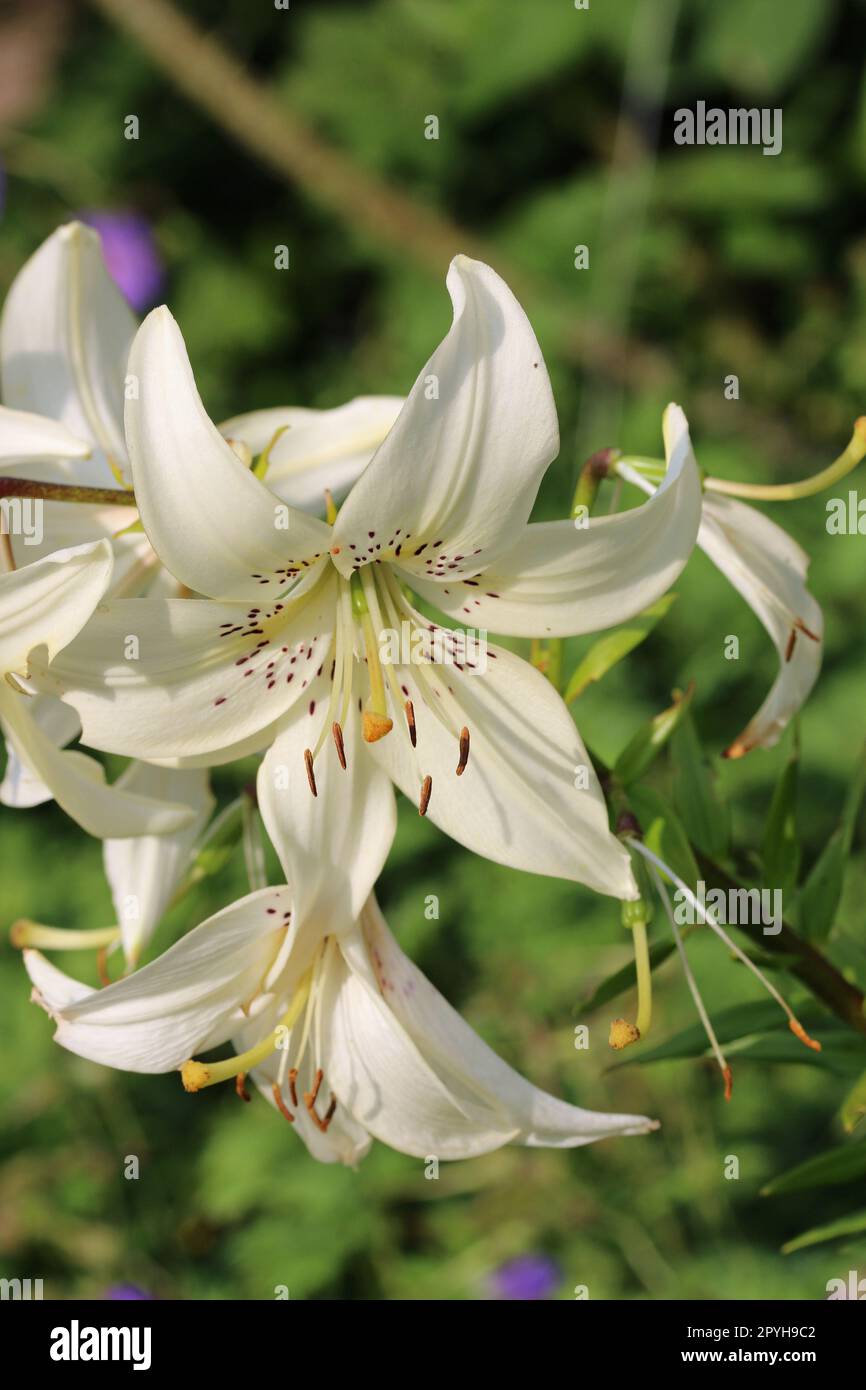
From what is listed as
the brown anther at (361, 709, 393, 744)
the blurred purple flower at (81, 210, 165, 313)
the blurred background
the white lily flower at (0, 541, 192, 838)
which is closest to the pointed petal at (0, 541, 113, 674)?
the white lily flower at (0, 541, 192, 838)

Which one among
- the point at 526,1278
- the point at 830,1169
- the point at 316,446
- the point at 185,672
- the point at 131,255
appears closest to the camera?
the point at 185,672

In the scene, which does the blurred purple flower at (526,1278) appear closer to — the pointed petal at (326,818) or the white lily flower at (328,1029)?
the white lily flower at (328,1029)

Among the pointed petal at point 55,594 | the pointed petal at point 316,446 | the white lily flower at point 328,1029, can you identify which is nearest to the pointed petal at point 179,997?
the white lily flower at point 328,1029

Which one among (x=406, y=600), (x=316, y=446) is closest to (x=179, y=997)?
(x=406, y=600)

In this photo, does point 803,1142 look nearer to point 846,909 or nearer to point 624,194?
point 846,909

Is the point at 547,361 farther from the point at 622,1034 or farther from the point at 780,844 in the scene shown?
the point at 622,1034

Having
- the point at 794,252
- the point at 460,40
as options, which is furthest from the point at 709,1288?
the point at 460,40
